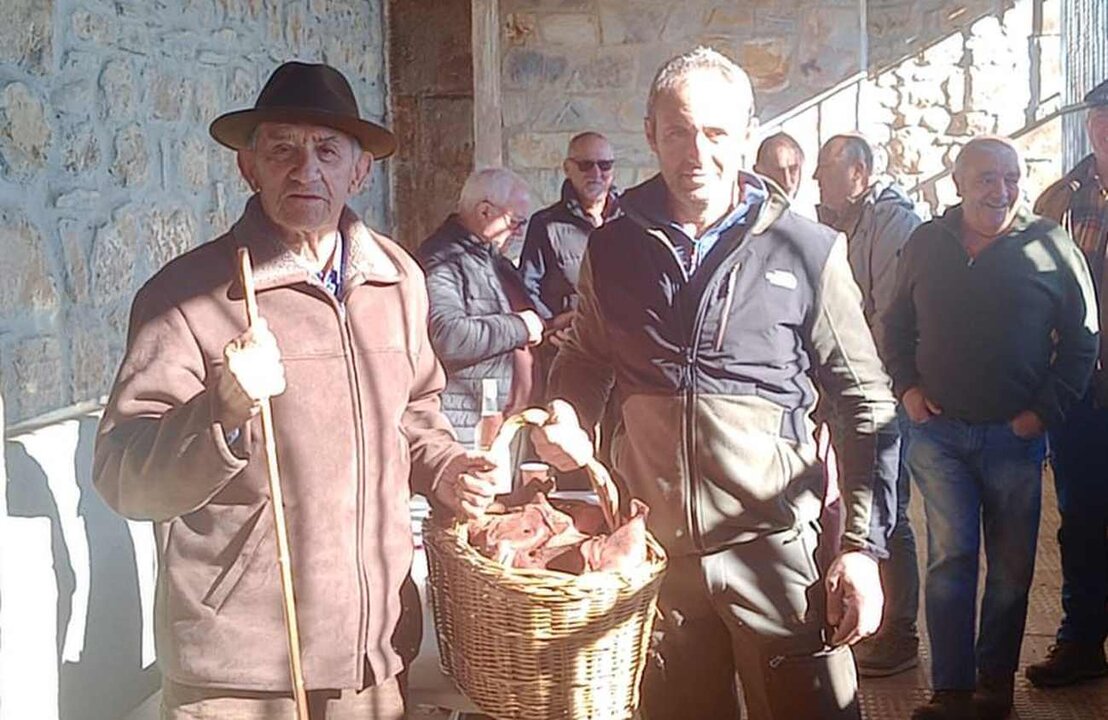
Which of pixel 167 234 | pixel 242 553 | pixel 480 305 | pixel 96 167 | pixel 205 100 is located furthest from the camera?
pixel 480 305

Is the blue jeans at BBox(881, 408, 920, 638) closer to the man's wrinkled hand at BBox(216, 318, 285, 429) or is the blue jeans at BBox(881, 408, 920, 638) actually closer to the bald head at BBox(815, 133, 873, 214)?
the bald head at BBox(815, 133, 873, 214)

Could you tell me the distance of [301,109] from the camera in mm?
1754

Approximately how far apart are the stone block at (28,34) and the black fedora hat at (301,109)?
0.65 metres

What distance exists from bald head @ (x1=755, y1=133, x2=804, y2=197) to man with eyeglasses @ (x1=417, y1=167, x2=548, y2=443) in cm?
93

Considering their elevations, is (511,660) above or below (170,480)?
below

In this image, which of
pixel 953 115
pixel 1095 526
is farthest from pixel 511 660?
pixel 953 115

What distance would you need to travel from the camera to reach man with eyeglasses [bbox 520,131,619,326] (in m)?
3.98


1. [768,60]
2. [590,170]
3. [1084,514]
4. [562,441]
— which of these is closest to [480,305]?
[590,170]

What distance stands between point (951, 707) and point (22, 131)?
251 centimetres

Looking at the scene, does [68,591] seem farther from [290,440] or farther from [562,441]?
[562,441]

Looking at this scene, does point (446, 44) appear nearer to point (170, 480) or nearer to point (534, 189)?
point (534, 189)

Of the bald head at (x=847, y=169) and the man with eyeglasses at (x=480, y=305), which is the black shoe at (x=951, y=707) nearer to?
the man with eyeglasses at (x=480, y=305)

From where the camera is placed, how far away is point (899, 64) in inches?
242

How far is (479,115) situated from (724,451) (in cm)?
395
